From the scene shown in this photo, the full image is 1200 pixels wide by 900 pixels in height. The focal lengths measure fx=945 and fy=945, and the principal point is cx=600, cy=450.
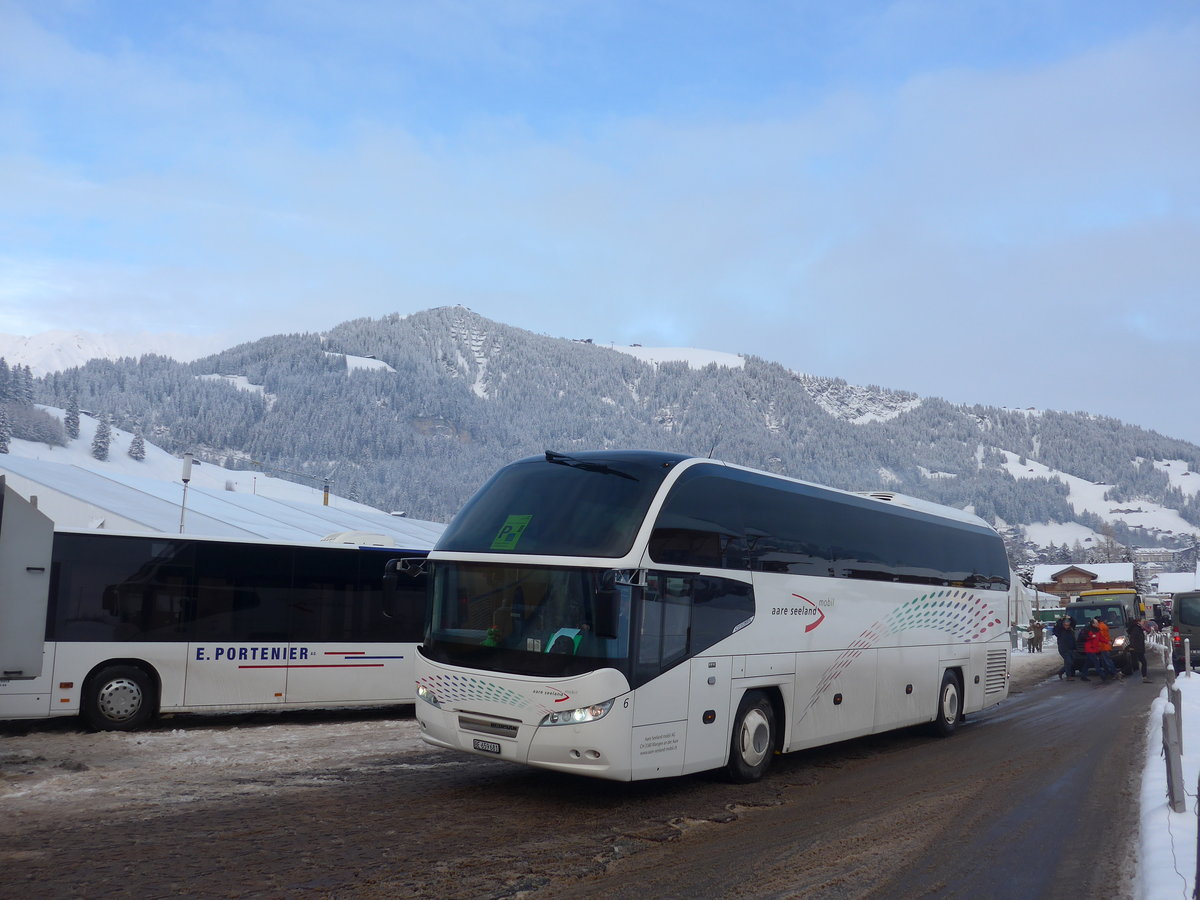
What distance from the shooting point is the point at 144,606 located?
1280 centimetres

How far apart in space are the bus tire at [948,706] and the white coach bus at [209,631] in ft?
26.4

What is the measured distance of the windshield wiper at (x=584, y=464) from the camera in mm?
8961

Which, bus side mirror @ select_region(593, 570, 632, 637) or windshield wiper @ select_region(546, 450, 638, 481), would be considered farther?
windshield wiper @ select_region(546, 450, 638, 481)

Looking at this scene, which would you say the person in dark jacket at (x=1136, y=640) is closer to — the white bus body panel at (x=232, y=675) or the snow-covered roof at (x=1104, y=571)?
the white bus body panel at (x=232, y=675)

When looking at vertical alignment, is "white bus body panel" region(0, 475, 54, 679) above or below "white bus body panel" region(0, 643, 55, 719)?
above

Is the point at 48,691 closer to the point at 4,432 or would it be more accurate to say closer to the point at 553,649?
the point at 553,649

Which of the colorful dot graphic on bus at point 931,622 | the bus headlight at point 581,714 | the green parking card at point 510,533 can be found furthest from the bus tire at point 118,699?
the colorful dot graphic on bus at point 931,622

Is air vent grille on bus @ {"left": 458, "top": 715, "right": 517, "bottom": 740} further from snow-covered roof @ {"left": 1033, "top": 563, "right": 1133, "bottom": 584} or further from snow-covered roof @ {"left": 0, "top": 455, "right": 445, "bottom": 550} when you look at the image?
snow-covered roof @ {"left": 1033, "top": 563, "right": 1133, "bottom": 584}

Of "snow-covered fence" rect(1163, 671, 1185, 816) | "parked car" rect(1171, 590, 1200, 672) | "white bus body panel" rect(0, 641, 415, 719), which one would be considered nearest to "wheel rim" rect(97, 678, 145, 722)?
"white bus body panel" rect(0, 641, 415, 719)

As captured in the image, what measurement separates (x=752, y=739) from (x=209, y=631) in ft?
25.9

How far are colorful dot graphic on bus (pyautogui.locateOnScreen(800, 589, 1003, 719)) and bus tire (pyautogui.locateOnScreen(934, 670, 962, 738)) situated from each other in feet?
2.24

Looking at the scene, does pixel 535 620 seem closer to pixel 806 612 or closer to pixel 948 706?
pixel 806 612

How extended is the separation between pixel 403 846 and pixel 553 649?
2.08 meters

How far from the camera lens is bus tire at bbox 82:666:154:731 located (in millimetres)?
12266
